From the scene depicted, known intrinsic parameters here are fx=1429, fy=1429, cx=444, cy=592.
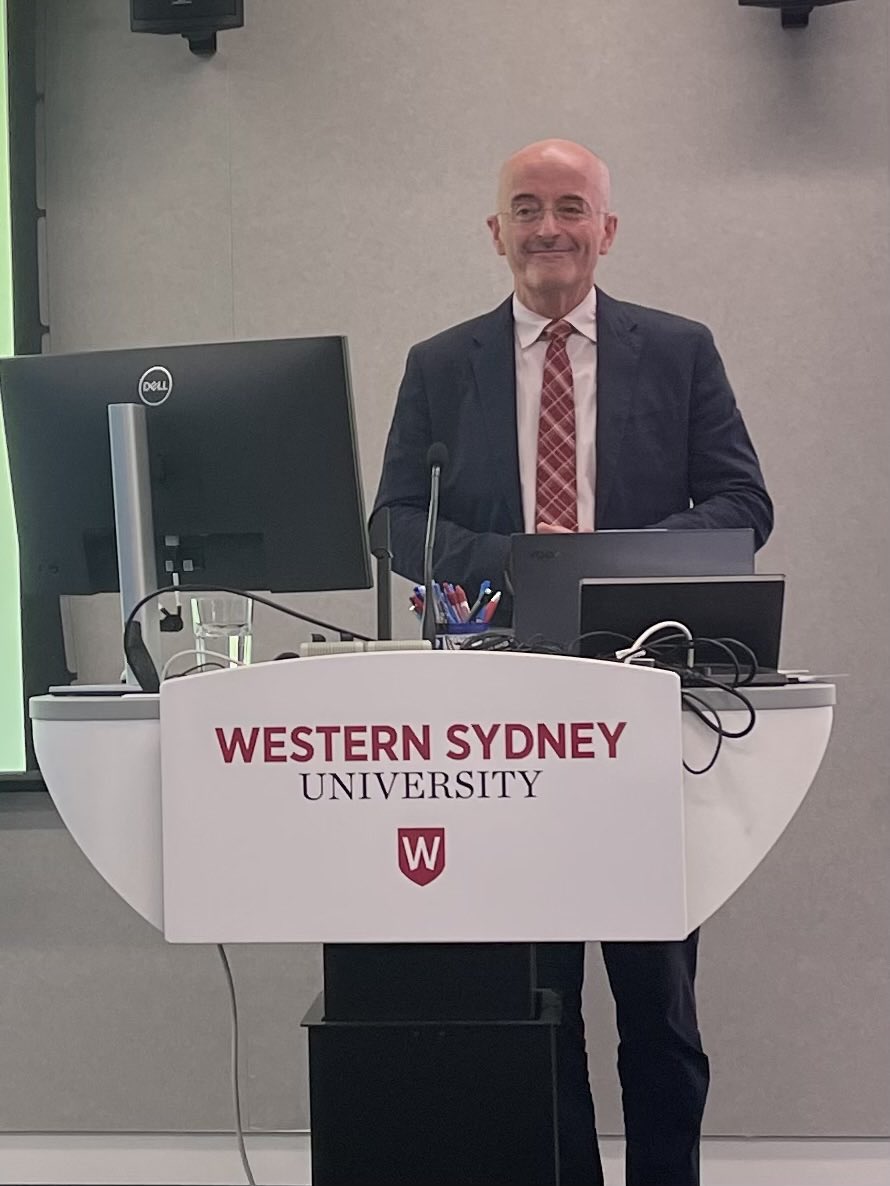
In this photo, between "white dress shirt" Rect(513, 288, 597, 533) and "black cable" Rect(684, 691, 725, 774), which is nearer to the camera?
"black cable" Rect(684, 691, 725, 774)

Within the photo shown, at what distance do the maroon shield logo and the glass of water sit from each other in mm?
546

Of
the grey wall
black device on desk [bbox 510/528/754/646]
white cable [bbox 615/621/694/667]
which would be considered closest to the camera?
white cable [bbox 615/621/694/667]

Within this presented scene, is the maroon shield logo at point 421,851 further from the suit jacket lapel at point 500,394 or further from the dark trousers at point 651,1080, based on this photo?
the suit jacket lapel at point 500,394

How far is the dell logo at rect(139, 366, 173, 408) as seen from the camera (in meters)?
1.74

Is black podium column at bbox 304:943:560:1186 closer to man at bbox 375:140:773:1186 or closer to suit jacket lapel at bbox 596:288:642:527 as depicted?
man at bbox 375:140:773:1186

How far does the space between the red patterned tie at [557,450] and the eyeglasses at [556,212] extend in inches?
9.1

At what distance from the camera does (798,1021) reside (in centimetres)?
297

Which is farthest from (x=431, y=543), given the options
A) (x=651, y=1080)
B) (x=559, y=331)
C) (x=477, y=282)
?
(x=477, y=282)

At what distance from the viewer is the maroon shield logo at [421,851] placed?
1.19 m

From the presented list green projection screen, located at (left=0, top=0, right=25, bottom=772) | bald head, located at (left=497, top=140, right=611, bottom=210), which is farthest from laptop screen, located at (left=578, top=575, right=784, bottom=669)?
green projection screen, located at (left=0, top=0, right=25, bottom=772)

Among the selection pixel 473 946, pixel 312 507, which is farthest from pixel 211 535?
pixel 473 946

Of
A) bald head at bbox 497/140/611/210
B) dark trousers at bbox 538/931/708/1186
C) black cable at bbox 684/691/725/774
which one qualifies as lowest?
dark trousers at bbox 538/931/708/1186

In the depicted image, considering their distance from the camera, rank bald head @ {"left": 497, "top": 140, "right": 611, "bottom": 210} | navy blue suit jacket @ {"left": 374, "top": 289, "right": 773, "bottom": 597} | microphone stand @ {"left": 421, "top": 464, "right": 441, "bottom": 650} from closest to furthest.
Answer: microphone stand @ {"left": 421, "top": 464, "right": 441, "bottom": 650}, navy blue suit jacket @ {"left": 374, "top": 289, "right": 773, "bottom": 597}, bald head @ {"left": 497, "top": 140, "right": 611, "bottom": 210}

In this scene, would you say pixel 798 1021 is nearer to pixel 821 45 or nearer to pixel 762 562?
pixel 762 562
